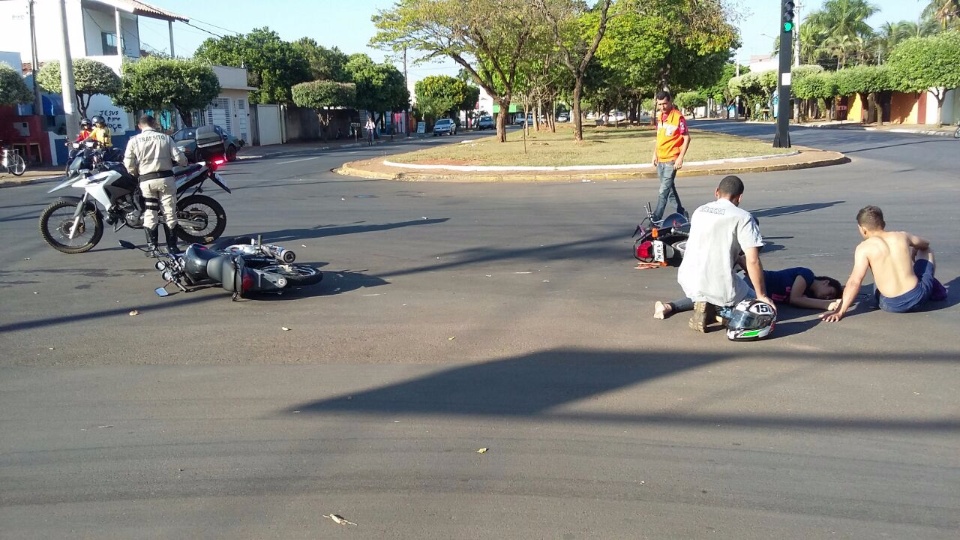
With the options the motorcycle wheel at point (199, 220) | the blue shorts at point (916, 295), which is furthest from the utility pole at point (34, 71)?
the blue shorts at point (916, 295)

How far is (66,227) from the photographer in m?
10.9

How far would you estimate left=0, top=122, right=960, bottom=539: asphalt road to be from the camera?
152 inches

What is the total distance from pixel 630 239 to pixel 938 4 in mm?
68841

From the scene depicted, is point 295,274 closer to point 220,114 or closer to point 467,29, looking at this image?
point 467,29

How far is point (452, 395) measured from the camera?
546cm

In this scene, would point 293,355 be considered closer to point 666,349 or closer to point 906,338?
point 666,349

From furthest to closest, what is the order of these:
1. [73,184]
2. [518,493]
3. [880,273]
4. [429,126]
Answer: [429,126]
[73,184]
[880,273]
[518,493]

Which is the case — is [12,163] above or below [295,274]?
above

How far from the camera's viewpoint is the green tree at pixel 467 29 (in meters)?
33.3

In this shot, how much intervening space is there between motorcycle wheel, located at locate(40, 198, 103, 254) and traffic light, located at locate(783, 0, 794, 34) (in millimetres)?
21301

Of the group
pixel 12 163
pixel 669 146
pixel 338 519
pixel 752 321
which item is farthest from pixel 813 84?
pixel 338 519

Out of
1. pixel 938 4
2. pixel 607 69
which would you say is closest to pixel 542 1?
pixel 607 69

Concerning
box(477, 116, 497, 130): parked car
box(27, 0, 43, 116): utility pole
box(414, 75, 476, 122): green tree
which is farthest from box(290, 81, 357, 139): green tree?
box(477, 116, 497, 130): parked car

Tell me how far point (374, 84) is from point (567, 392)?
6094 centimetres
